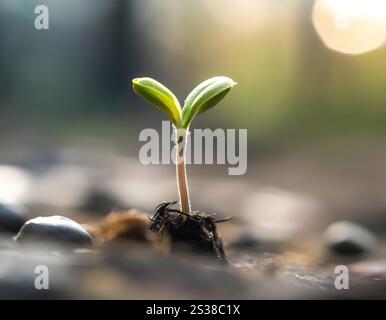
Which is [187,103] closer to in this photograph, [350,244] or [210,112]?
[350,244]

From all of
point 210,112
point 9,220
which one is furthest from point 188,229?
point 210,112

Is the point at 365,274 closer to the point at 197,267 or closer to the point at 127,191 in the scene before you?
the point at 197,267

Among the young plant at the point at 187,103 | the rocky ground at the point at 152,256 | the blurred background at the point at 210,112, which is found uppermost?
the blurred background at the point at 210,112

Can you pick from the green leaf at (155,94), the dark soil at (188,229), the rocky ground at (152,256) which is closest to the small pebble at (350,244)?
the rocky ground at (152,256)

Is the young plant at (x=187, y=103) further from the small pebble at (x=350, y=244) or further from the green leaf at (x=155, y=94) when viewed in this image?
the small pebble at (x=350, y=244)

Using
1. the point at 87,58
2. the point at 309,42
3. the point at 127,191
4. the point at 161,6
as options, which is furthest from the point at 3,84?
the point at 127,191
